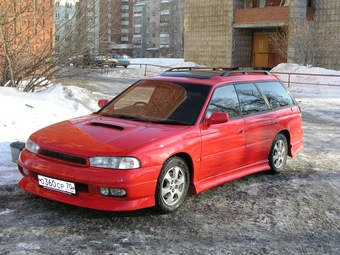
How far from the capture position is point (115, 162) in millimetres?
4414

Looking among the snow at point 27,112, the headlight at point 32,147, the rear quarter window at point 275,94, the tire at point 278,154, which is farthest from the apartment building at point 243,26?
the headlight at point 32,147

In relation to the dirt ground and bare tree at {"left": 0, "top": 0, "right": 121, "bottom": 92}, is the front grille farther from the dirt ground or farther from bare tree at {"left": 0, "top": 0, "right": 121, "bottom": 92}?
bare tree at {"left": 0, "top": 0, "right": 121, "bottom": 92}

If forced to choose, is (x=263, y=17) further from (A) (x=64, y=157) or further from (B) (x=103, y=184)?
(B) (x=103, y=184)

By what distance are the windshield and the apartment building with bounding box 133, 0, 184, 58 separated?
286ft

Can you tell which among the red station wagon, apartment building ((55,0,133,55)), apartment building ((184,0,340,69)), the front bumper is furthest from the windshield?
apartment building ((184,0,340,69))

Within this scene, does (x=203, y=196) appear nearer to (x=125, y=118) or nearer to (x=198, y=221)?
(x=198, y=221)

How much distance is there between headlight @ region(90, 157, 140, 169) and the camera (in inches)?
174

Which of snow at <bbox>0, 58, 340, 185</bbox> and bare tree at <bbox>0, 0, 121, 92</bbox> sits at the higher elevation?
bare tree at <bbox>0, 0, 121, 92</bbox>

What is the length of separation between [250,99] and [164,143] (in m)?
2.06

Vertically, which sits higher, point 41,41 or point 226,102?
point 41,41

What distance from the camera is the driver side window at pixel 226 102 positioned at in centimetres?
564

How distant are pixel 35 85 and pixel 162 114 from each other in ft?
22.0

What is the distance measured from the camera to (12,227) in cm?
435

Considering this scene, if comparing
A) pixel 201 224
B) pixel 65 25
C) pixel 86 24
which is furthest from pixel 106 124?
pixel 65 25
